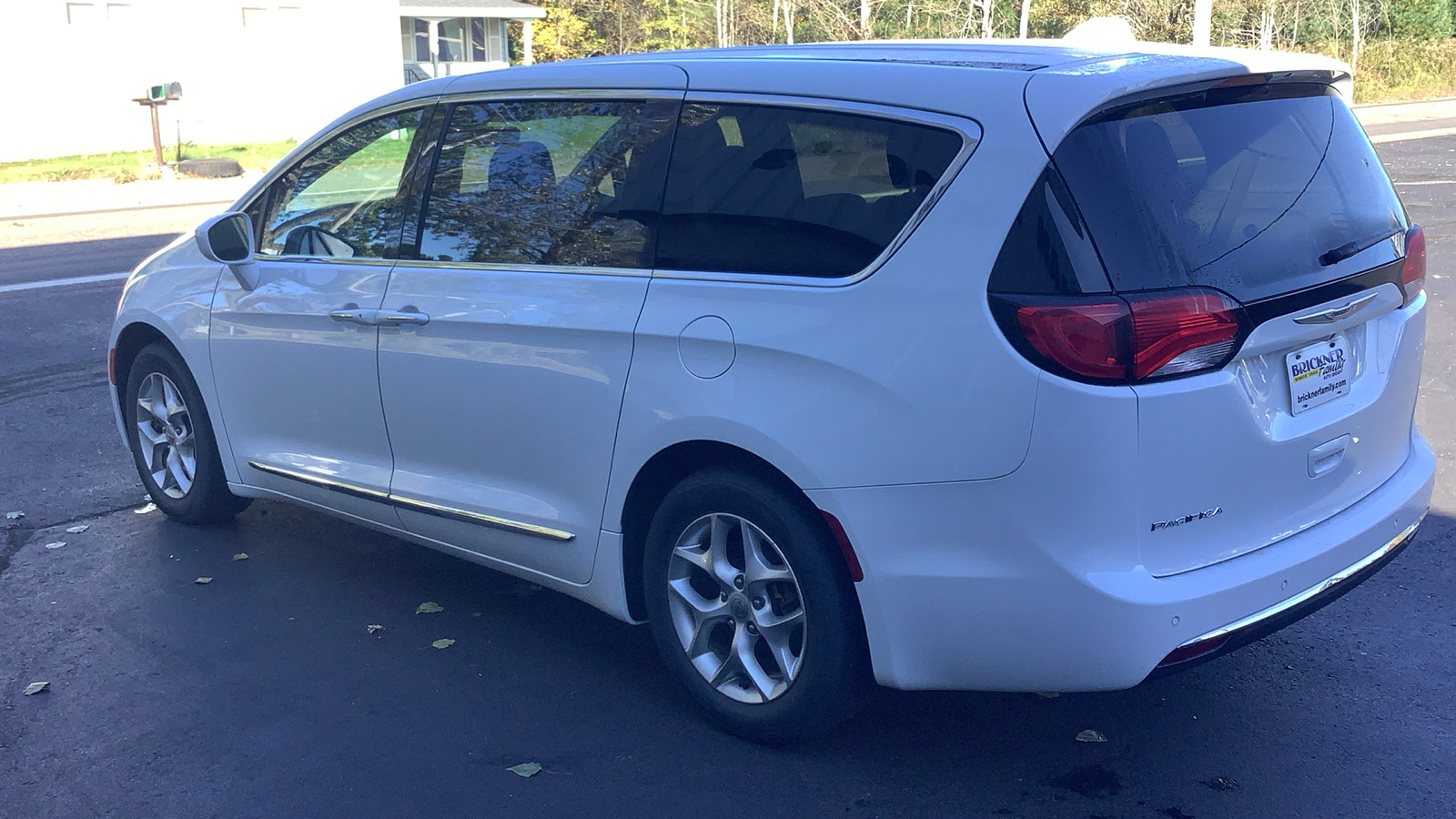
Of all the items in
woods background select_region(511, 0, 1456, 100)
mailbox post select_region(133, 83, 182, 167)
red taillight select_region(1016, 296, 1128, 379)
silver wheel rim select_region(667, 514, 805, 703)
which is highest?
woods background select_region(511, 0, 1456, 100)

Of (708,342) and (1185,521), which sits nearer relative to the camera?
(1185,521)

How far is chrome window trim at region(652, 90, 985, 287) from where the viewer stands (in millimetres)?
3062

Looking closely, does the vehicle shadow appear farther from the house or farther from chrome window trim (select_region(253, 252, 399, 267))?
the house

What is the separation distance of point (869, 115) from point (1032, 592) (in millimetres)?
1225

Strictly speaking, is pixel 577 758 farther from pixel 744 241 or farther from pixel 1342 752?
pixel 1342 752

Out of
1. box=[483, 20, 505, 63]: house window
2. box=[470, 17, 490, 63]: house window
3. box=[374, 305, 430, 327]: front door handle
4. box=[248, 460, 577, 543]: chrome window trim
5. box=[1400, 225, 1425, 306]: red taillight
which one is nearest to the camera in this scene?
box=[1400, 225, 1425, 306]: red taillight

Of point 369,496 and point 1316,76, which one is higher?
point 1316,76

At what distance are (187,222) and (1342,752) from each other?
15.8m

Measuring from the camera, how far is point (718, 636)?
3.74m

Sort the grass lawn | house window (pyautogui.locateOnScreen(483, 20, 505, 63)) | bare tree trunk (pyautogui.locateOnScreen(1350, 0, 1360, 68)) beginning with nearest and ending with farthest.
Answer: the grass lawn
house window (pyautogui.locateOnScreen(483, 20, 505, 63))
bare tree trunk (pyautogui.locateOnScreen(1350, 0, 1360, 68))

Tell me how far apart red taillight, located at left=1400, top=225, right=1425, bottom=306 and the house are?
2372 cm

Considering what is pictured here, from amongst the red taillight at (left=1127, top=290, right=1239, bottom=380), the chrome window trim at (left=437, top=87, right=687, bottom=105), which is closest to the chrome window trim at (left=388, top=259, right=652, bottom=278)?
the chrome window trim at (left=437, top=87, right=687, bottom=105)

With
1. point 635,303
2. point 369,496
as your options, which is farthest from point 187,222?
point 635,303

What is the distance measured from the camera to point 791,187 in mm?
3393
